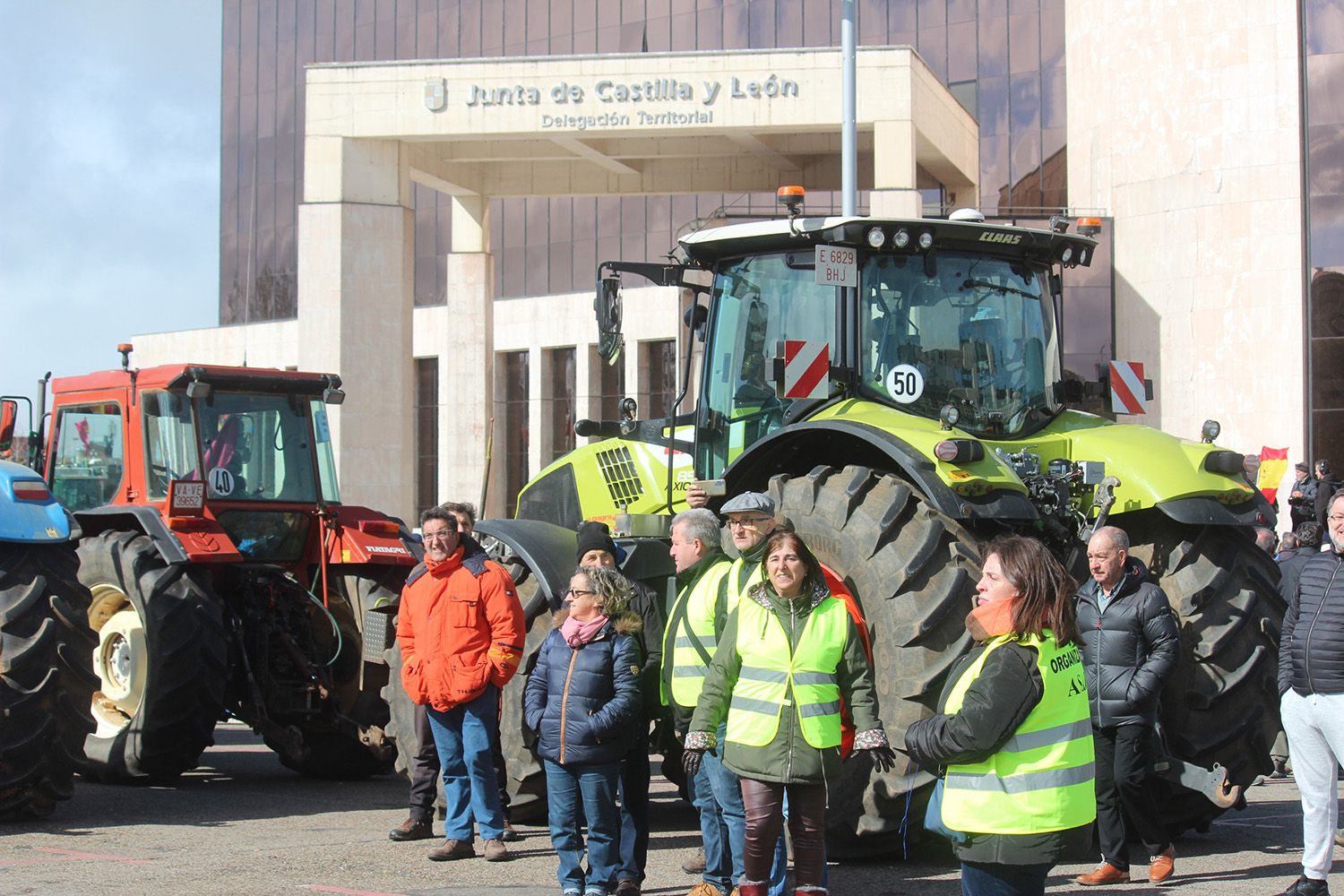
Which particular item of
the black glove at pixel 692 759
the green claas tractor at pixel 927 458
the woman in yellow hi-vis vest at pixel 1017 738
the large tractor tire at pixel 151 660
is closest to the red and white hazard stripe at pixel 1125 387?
the green claas tractor at pixel 927 458

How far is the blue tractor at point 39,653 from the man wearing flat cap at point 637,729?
2.96m

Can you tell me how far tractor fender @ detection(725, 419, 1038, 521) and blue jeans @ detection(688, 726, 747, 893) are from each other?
1612mm

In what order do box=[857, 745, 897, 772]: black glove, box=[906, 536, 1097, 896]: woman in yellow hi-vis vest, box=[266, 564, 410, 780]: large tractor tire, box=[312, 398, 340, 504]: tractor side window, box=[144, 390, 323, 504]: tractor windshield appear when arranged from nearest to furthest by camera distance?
box=[906, 536, 1097, 896]: woman in yellow hi-vis vest < box=[857, 745, 897, 772]: black glove < box=[266, 564, 410, 780]: large tractor tire < box=[144, 390, 323, 504]: tractor windshield < box=[312, 398, 340, 504]: tractor side window

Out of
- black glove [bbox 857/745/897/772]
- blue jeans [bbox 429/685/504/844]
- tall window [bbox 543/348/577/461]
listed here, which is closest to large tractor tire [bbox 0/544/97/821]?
blue jeans [bbox 429/685/504/844]

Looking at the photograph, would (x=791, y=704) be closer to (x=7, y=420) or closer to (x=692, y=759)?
(x=692, y=759)

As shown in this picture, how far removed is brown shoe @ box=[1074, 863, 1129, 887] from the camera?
286 inches

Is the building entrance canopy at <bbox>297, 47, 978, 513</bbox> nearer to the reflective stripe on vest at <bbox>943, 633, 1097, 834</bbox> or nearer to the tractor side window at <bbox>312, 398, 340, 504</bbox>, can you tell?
the tractor side window at <bbox>312, 398, 340, 504</bbox>

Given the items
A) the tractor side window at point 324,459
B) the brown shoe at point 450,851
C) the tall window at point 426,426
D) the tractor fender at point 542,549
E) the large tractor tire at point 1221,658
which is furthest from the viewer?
the tall window at point 426,426

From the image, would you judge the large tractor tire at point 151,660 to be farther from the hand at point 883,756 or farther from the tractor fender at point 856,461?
the hand at point 883,756

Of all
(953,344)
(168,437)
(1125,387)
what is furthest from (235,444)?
(1125,387)

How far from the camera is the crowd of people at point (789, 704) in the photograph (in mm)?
4637

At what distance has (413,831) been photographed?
27.5 ft

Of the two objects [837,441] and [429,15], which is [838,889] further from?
[429,15]

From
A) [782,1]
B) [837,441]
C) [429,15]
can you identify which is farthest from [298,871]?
[429,15]
